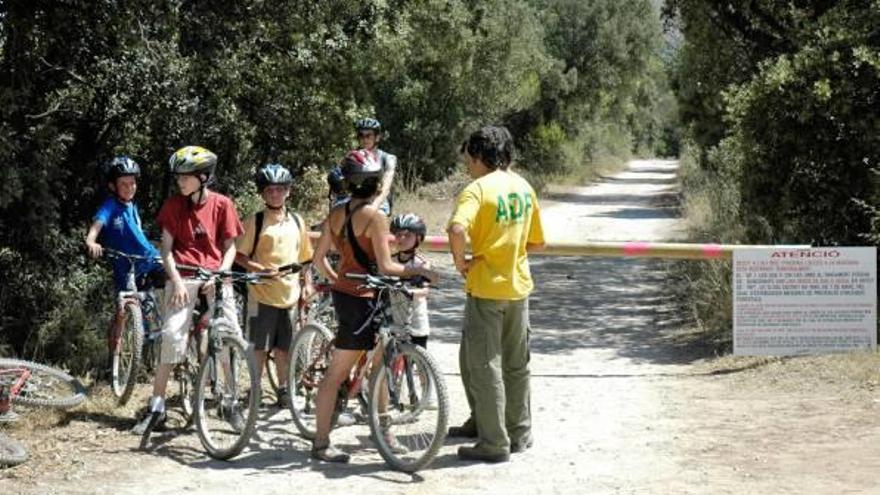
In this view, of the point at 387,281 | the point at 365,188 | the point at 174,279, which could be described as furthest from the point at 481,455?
the point at 174,279

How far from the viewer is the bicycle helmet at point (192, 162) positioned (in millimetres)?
6969

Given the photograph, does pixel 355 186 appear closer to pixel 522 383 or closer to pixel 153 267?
pixel 522 383

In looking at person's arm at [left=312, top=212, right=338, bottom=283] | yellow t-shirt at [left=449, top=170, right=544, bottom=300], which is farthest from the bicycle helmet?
yellow t-shirt at [left=449, top=170, right=544, bottom=300]

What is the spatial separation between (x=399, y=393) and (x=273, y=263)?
150 cm

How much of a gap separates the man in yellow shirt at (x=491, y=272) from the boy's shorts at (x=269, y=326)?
147 cm

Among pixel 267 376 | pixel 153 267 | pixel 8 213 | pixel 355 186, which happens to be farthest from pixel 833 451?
pixel 8 213

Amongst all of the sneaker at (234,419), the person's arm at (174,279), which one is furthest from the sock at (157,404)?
the person's arm at (174,279)

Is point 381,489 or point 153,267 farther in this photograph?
point 153,267

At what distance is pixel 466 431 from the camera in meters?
7.38

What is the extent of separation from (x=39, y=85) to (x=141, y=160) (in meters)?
2.17

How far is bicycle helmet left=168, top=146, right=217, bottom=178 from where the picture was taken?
6.97 metres

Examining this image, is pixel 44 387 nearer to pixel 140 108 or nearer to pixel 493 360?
pixel 493 360

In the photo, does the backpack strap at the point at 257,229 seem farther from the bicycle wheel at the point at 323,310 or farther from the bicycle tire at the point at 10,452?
the bicycle tire at the point at 10,452

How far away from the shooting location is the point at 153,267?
8.25m
